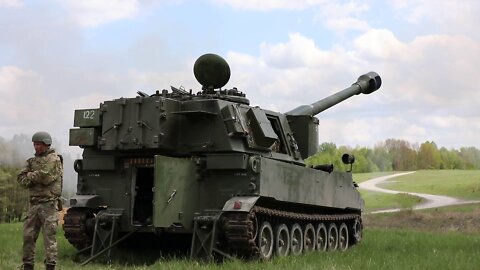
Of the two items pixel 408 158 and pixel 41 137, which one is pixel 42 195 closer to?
pixel 41 137

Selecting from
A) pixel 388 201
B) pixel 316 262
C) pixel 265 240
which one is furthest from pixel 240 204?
pixel 388 201

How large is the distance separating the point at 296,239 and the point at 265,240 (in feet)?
5.42

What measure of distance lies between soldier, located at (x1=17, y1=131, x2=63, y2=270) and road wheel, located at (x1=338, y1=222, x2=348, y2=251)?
8.16 meters

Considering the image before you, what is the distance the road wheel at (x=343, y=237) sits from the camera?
1605 cm

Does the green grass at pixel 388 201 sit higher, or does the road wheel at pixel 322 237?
the green grass at pixel 388 201

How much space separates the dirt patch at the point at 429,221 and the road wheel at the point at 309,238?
14337mm

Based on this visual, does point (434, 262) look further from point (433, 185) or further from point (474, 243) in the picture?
point (433, 185)

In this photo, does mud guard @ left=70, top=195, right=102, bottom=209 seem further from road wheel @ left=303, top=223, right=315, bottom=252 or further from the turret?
the turret

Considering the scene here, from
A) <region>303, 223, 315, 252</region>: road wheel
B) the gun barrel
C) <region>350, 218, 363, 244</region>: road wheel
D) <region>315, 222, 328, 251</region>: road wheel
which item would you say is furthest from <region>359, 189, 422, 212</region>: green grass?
<region>303, 223, 315, 252</region>: road wheel

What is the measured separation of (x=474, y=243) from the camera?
16.3 meters

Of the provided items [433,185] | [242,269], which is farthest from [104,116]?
[433,185]

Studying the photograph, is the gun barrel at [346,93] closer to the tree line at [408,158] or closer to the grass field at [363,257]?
the grass field at [363,257]

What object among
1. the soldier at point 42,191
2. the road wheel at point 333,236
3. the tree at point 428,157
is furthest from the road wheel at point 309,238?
the tree at point 428,157

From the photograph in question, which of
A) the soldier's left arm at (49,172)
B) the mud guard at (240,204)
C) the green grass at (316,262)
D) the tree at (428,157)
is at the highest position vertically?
the tree at (428,157)
